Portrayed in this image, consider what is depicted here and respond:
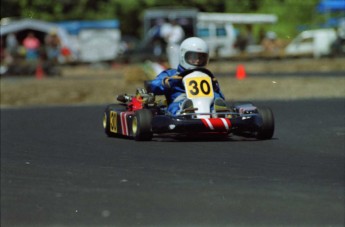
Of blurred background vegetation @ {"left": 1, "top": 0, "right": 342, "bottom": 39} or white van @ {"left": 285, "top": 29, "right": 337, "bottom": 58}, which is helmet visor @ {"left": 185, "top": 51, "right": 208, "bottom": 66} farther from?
blurred background vegetation @ {"left": 1, "top": 0, "right": 342, "bottom": 39}

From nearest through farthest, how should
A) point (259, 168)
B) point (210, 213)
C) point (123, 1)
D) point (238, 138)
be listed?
point (210, 213)
point (259, 168)
point (238, 138)
point (123, 1)

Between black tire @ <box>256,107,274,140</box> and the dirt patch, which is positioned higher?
black tire @ <box>256,107,274,140</box>

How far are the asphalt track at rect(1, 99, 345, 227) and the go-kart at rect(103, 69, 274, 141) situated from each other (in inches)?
5.5

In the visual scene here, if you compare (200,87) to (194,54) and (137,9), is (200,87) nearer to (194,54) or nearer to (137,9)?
(194,54)

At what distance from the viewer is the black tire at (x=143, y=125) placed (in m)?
10.8

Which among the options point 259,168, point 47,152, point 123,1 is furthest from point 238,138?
point 123,1

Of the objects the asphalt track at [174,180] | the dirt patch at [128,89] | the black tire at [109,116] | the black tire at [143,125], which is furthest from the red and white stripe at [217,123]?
the dirt patch at [128,89]

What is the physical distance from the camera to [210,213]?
6438mm

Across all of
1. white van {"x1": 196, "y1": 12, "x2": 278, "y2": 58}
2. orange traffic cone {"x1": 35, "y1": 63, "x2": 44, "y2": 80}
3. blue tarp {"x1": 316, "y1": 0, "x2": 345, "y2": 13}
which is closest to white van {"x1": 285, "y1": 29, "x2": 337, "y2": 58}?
blue tarp {"x1": 316, "y1": 0, "x2": 345, "y2": 13}

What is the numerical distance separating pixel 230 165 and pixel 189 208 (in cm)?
210

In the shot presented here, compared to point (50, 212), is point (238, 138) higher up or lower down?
lower down

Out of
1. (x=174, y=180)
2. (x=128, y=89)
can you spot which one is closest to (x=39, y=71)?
(x=128, y=89)

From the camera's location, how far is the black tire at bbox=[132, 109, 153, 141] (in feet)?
35.4

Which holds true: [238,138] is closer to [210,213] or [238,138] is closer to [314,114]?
[314,114]
